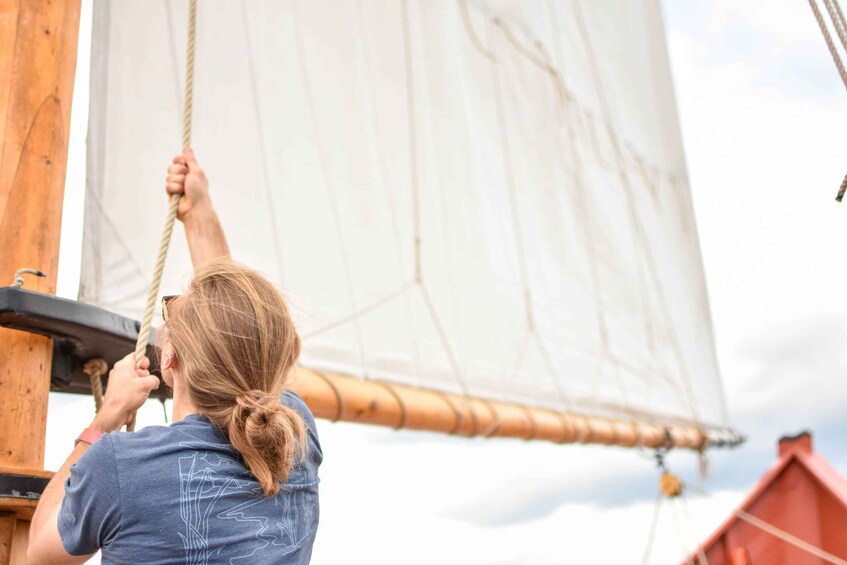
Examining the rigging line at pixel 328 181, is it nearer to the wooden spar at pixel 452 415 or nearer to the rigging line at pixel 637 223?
the wooden spar at pixel 452 415

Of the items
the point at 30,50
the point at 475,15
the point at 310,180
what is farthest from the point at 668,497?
the point at 30,50

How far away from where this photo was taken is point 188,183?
1.33m

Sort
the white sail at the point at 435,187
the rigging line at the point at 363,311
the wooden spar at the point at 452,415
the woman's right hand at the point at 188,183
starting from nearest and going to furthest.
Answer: the woman's right hand at the point at 188,183, the white sail at the point at 435,187, the wooden spar at the point at 452,415, the rigging line at the point at 363,311

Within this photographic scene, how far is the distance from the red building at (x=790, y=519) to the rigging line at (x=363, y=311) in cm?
165

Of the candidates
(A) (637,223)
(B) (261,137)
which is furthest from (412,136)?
(A) (637,223)

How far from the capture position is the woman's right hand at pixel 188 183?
52.3 inches

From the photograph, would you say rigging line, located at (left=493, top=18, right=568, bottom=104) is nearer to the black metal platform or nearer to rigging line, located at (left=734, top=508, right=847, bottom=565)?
rigging line, located at (left=734, top=508, right=847, bottom=565)

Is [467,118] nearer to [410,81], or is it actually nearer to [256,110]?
[410,81]

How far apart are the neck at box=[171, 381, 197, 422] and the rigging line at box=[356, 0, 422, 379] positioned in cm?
166

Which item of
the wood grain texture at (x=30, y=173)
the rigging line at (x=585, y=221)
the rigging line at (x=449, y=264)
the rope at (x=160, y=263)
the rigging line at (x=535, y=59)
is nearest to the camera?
the rope at (x=160, y=263)

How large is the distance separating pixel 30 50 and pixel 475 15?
7.04ft

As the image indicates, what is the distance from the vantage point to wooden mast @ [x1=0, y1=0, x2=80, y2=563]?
3.85ft

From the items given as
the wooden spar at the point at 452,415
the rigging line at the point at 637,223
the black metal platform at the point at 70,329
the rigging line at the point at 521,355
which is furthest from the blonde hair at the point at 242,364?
the rigging line at the point at 637,223

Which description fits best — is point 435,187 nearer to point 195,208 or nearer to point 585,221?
point 585,221
